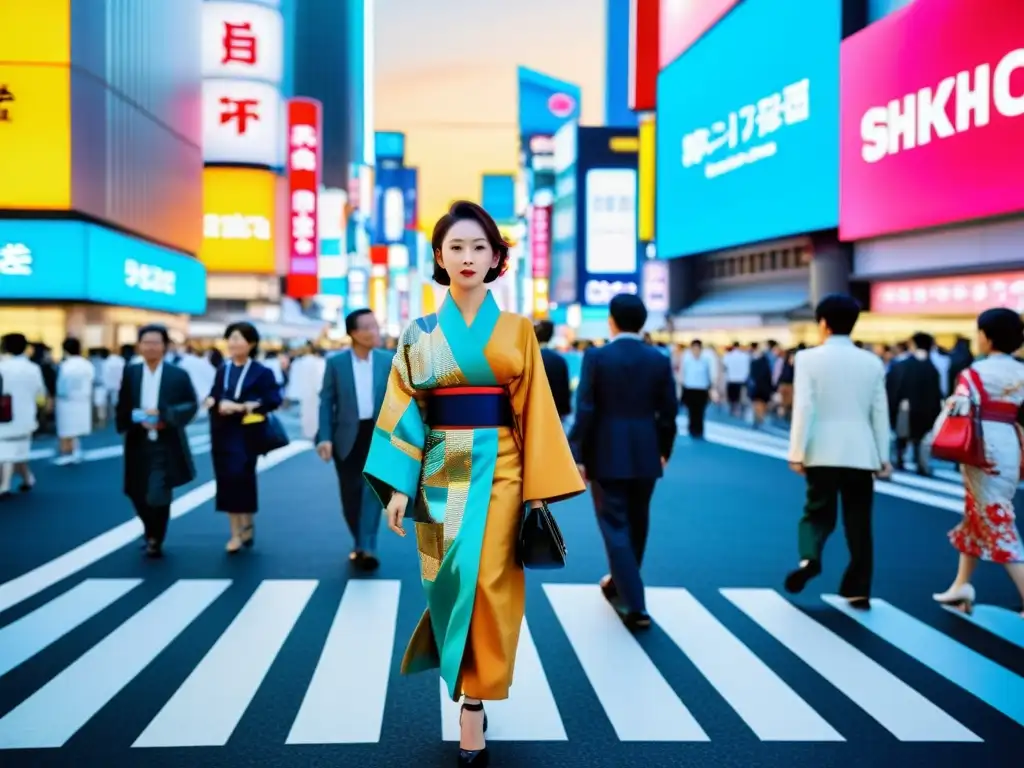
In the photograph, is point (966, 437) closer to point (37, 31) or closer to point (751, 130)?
point (37, 31)

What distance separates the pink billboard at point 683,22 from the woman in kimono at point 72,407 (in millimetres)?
24265

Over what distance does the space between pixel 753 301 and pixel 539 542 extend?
30672 millimetres

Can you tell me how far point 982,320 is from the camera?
18.9 ft

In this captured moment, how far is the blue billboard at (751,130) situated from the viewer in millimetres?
25297

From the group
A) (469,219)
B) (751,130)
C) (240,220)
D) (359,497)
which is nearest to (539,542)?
(469,219)

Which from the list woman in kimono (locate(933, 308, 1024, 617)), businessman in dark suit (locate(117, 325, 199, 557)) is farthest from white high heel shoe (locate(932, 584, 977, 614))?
businessman in dark suit (locate(117, 325, 199, 557))

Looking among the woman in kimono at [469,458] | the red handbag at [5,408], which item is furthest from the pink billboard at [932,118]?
the woman in kimono at [469,458]

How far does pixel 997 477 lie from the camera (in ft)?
18.5

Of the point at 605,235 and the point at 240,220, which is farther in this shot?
the point at 605,235

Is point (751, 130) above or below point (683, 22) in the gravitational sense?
below

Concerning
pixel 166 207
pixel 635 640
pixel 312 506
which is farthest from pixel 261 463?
pixel 166 207

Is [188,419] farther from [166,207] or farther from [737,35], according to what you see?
[737,35]

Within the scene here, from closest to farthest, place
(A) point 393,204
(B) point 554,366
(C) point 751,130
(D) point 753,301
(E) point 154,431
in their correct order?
(E) point 154,431, (B) point 554,366, (C) point 751,130, (D) point 753,301, (A) point 393,204

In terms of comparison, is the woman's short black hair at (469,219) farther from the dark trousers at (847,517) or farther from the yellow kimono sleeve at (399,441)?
the dark trousers at (847,517)
